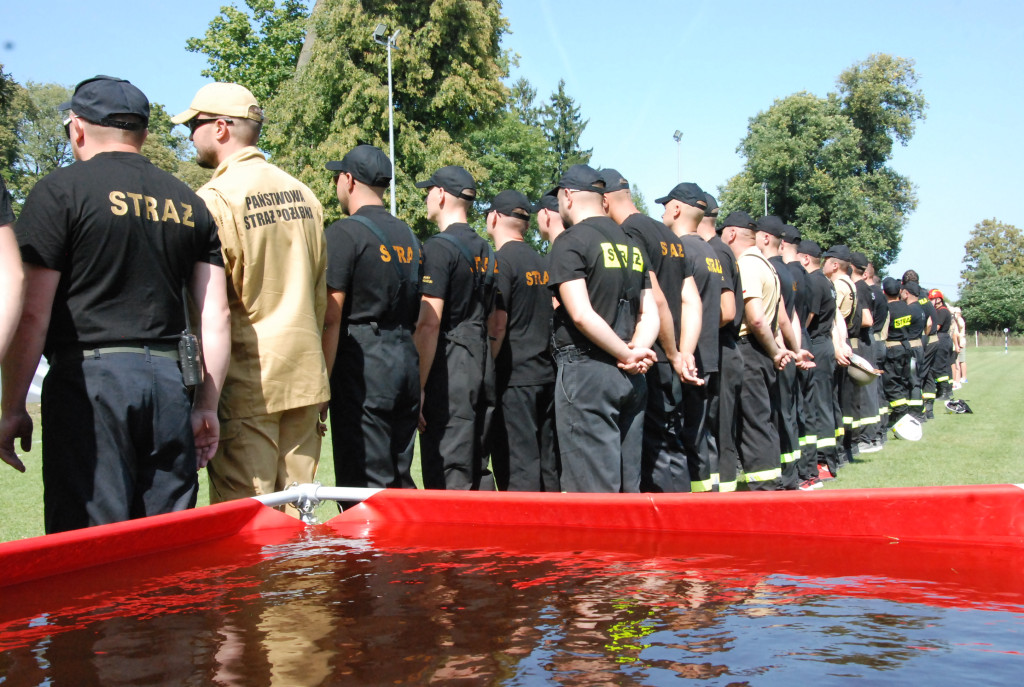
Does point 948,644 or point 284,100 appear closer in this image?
point 948,644

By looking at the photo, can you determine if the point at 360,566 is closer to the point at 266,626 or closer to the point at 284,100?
the point at 266,626

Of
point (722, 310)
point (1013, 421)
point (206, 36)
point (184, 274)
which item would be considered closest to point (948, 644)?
point (184, 274)

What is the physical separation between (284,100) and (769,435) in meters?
31.5

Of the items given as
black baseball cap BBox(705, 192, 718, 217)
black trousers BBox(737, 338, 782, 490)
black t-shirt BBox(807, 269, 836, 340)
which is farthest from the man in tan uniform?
black t-shirt BBox(807, 269, 836, 340)

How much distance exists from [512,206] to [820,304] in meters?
4.62

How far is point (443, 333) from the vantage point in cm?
589

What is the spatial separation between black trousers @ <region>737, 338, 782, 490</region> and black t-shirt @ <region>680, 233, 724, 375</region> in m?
0.71

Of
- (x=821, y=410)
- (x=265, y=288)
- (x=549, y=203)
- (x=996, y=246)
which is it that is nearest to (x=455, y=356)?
(x=549, y=203)

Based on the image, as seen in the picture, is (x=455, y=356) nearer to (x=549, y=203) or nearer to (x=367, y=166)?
(x=367, y=166)

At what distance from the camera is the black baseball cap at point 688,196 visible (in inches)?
281

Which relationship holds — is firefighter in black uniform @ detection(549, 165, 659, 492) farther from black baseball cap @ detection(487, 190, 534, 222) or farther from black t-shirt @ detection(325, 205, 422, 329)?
black baseball cap @ detection(487, 190, 534, 222)

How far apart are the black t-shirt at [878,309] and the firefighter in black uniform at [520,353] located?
7739 millimetres

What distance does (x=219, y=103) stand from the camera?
422 cm

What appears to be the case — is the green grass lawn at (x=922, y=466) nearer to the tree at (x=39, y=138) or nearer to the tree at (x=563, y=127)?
the tree at (x=39, y=138)
